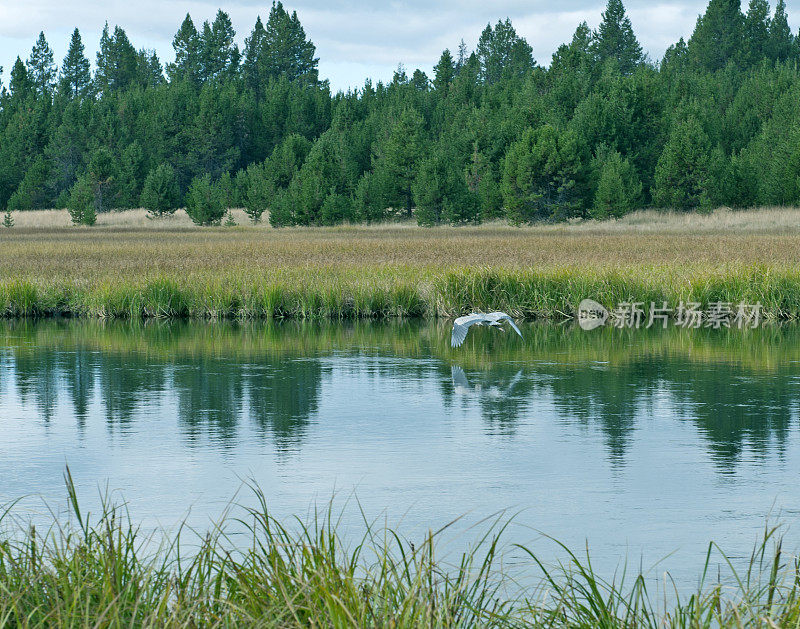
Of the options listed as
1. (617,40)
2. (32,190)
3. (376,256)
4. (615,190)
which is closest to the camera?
(376,256)

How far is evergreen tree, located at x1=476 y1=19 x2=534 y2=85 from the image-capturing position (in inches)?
4215

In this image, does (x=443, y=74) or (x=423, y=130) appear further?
(x=443, y=74)

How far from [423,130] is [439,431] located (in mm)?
66677

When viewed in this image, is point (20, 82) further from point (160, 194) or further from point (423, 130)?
point (423, 130)

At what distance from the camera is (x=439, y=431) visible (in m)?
10.1

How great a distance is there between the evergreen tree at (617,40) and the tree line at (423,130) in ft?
0.60

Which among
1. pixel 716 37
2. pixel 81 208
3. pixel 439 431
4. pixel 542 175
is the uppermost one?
pixel 716 37

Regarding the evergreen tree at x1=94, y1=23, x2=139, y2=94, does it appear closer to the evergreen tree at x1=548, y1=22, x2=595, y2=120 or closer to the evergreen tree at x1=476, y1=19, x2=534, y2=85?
the evergreen tree at x1=476, y1=19, x2=534, y2=85

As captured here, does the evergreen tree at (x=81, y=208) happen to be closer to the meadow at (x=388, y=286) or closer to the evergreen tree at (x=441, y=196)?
the evergreen tree at (x=441, y=196)

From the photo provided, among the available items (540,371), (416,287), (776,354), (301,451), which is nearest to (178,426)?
(301,451)

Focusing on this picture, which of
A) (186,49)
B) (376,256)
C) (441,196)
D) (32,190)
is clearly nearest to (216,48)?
(186,49)

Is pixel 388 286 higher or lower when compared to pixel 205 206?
lower

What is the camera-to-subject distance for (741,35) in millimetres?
102625

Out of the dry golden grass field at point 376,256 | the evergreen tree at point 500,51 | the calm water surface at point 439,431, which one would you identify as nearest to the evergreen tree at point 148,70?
the evergreen tree at point 500,51
